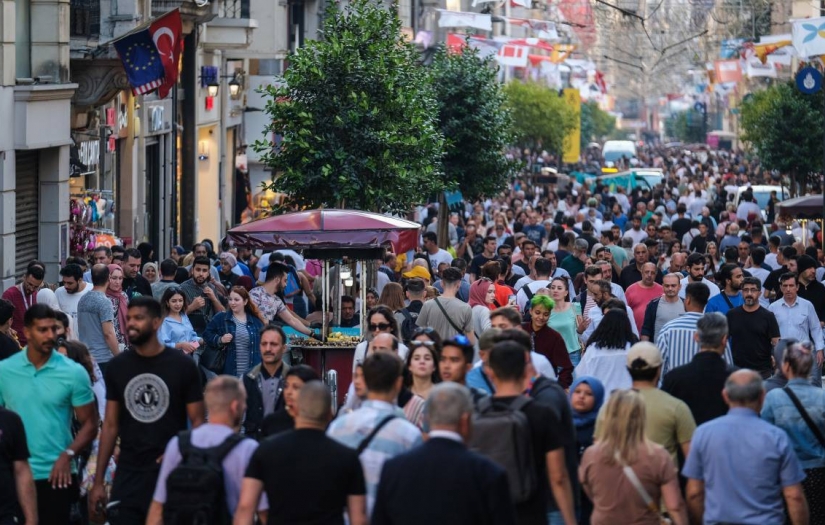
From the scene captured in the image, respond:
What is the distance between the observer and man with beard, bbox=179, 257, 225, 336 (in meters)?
15.6

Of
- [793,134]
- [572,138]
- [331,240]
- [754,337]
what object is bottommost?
[754,337]

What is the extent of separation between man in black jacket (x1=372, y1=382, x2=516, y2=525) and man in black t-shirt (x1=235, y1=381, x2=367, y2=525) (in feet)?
1.10

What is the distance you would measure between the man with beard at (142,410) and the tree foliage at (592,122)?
10494 centimetres

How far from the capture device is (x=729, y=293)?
15188 millimetres

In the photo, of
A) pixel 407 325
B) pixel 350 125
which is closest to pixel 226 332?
pixel 407 325

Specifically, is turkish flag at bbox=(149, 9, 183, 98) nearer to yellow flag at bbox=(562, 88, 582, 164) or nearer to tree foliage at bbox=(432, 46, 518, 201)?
tree foliage at bbox=(432, 46, 518, 201)

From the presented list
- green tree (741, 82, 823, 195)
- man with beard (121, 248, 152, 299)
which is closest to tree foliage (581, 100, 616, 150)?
green tree (741, 82, 823, 195)

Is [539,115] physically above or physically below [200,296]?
above

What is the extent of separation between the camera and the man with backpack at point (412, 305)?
47.2 ft

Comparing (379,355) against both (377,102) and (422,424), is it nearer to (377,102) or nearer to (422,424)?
(422,424)

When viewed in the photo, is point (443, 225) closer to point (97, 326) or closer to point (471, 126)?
point (471, 126)

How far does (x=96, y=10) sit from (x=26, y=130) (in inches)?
198

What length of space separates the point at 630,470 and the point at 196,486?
77.5 inches

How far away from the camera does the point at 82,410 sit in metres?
8.90
